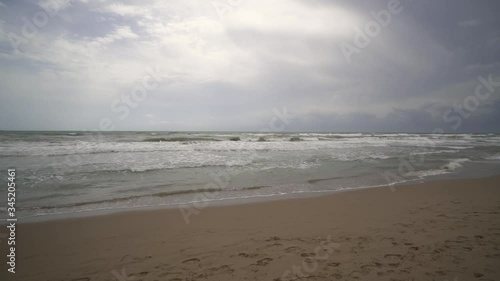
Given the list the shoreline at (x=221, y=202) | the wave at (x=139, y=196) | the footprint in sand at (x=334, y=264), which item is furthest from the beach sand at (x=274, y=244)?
the wave at (x=139, y=196)

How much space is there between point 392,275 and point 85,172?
1194 cm

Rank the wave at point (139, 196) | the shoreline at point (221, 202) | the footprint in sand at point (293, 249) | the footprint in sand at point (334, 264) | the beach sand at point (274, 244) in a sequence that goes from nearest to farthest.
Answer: the beach sand at point (274, 244) → the footprint in sand at point (334, 264) → the footprint in sand at point (293, 249) → the shoreline at point (221, 202) → the wave at point (139, 196)

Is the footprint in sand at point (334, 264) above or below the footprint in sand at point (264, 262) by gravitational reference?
above

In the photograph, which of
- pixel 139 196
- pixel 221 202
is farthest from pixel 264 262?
pixel 139 196

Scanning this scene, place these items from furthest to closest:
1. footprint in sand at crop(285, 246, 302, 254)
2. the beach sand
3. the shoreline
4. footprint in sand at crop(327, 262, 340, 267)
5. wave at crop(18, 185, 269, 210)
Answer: wave at crop(18, 185, 269, 210) < the shoreline < footprint in sand at crop(285, 246, 302, 254) < footprint in sand at crop(327, 262, 340, 267) < the beach sand

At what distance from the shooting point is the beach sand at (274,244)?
11.7 ft

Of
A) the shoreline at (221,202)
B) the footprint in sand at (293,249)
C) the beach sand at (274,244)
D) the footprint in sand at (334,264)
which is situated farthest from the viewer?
the shoreline at (221,202)

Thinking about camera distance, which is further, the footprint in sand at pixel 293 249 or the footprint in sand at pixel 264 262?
the footprint in sand at pixel 293 249

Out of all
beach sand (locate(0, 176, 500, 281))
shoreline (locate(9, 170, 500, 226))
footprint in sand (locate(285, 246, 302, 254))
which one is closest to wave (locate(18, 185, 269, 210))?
shoreline (locate(9, 170, 500, 226))

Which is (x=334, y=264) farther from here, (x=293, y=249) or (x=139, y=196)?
(x=139, y=196)

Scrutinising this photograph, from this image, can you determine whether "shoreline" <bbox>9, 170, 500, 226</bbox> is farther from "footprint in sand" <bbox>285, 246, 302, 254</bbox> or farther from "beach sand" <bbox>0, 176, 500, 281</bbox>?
"footprint in sand" <bbox>285, 246, 302, 254</bbox>

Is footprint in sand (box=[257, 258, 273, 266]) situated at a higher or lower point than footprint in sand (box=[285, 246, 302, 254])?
lower

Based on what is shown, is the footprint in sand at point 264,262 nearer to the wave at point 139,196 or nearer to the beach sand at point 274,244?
the beach sand at point 274,244

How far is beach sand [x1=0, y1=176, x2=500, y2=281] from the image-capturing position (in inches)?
140
